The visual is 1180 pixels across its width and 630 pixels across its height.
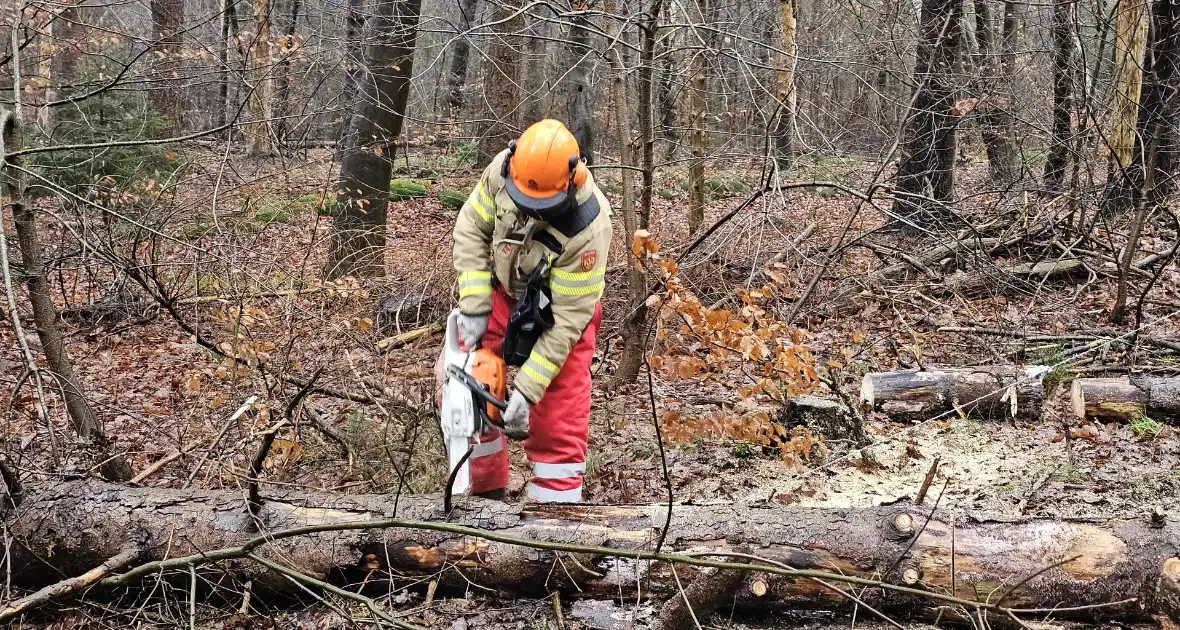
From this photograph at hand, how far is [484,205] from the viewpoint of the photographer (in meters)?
3.75

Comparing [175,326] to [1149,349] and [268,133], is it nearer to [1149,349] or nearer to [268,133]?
[268,133]

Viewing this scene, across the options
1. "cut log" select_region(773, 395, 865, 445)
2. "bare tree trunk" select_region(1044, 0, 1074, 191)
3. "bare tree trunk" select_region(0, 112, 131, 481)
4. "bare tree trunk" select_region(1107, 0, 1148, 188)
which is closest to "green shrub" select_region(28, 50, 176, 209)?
"bare tree trunk" select_region(0, 112, 131, 481)

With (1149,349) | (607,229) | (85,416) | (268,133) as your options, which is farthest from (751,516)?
(268,133)

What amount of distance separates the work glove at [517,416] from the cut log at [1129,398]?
3547 mm

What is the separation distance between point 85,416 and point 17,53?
64.0 inches

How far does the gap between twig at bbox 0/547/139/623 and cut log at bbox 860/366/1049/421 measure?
4.16 metres

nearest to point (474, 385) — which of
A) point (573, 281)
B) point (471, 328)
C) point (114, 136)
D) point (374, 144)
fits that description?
point (471, 328)

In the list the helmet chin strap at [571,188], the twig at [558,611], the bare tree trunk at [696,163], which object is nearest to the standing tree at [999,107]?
the bare tree trunk at [696,163]

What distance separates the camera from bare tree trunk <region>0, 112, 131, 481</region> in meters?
3.45

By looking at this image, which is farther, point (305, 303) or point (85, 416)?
point (305, 303)

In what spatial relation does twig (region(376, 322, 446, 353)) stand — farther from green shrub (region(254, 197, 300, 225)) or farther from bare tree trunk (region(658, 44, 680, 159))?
bare tree trunk (region(658, 44, 680, 159))

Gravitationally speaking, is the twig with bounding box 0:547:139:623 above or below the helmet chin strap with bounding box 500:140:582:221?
below

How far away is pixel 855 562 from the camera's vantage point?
299cm

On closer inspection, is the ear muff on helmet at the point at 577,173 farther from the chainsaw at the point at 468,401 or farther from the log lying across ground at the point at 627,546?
the log lying across ground at the point at 627,546
